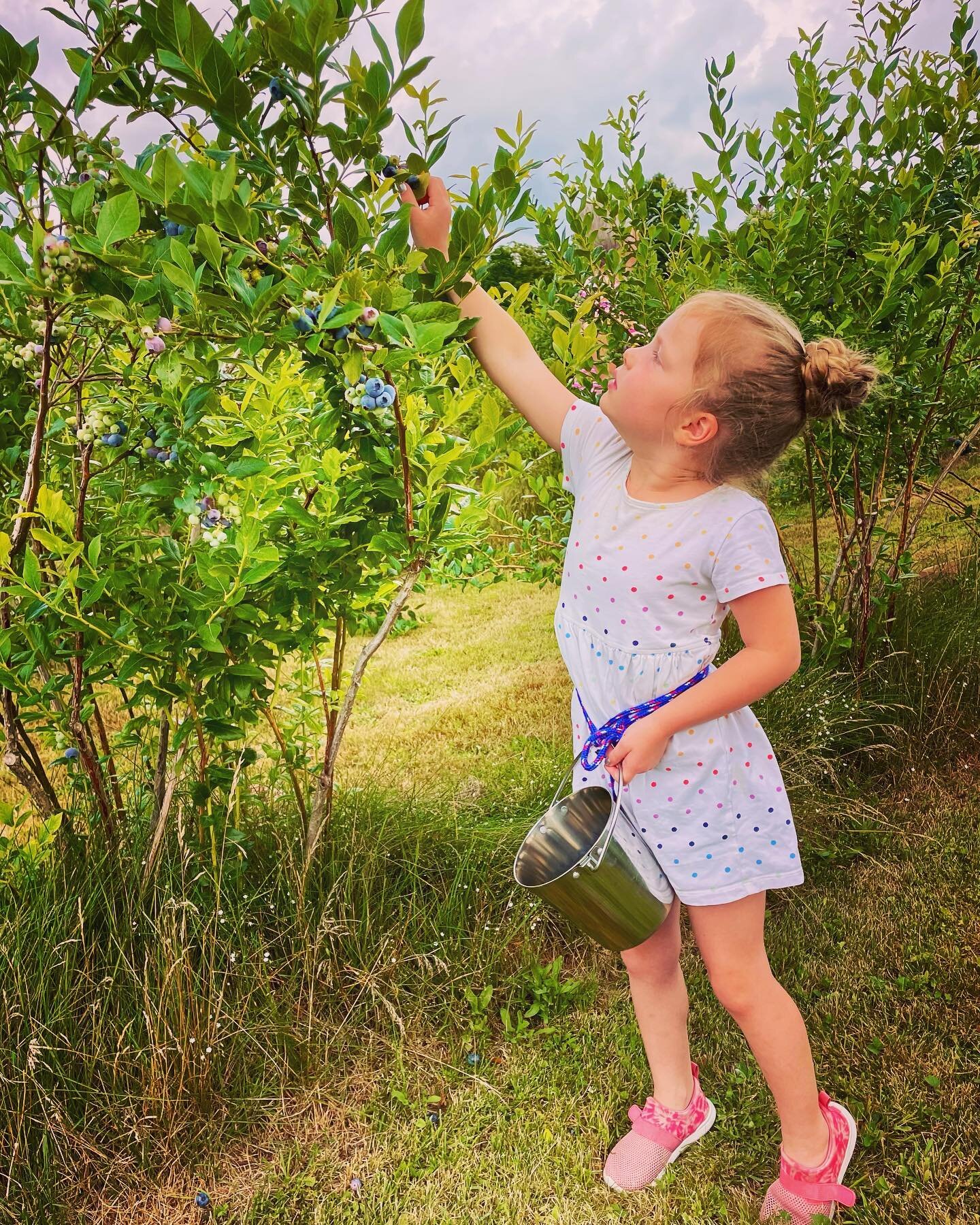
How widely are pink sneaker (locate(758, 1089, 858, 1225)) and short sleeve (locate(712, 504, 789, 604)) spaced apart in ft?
3.77

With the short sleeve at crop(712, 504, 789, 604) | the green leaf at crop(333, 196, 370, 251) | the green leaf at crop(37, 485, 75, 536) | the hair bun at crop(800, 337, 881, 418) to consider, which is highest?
the green leaf at crop(333, 196, 370, 251)

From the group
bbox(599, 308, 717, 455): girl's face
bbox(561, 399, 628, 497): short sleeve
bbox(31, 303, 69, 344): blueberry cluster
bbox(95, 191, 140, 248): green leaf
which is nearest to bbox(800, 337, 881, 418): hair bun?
bbox(599, 308, 717, 455): girl's face

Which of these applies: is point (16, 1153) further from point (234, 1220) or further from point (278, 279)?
point (278, 279)

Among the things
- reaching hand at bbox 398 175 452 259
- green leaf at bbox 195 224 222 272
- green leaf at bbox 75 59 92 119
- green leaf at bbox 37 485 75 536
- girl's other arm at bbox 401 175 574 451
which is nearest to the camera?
green leaf at bbox 195 224 222 272

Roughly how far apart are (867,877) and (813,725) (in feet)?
1.84

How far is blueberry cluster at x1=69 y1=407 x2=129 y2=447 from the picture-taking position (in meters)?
1.82

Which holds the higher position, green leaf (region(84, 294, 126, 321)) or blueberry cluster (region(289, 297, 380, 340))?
green leaf (region(84, 294, 126, 321))

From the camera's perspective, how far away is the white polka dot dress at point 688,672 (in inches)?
65.2

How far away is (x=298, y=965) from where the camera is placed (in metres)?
2.30

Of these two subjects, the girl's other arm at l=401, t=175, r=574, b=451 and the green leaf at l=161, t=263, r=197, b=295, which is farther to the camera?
the girl's other arm at l=401, t=175, r=574, b=451

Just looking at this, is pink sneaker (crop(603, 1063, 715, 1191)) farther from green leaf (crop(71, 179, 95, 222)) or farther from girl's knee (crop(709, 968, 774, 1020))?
green leaf (crop(71, 179, 95, 222))

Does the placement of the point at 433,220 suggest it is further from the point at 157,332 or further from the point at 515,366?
the point at 157,332

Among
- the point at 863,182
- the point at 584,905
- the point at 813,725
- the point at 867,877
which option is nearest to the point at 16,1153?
the point at 584,905

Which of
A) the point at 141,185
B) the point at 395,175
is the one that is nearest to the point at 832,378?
the point at 395,175
